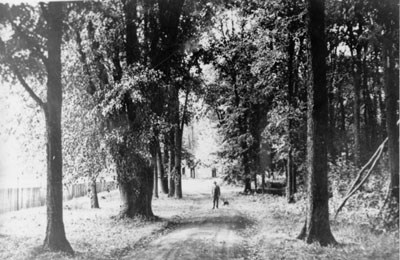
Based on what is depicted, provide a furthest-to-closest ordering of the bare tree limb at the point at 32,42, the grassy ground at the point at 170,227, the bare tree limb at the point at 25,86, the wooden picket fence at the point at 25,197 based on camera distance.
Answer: the wooden picket fence at the point at 25,197, the bare tree limb at the point at 25,86, the bare tree limb at the point at 32,42, the grassy ground at the point at 170,227

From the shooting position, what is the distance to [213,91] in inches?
356

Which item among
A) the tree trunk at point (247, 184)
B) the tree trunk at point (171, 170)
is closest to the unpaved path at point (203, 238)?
the tree trunk at point (171, 170)

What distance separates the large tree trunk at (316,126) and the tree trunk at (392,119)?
52.1 inches

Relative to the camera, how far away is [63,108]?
344 inches

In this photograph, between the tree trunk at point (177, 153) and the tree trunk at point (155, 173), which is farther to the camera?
the tree trunk at point (155, 173)

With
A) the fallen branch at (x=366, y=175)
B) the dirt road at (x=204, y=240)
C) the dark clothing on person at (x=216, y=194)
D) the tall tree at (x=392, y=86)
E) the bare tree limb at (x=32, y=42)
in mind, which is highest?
the bare tree limb at (x=32, y=42)

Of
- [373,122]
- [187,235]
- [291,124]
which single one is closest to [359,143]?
[373,122]

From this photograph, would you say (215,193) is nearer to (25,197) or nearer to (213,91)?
(213,91)

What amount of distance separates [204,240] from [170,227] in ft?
4.55

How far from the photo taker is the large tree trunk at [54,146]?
7879 mm

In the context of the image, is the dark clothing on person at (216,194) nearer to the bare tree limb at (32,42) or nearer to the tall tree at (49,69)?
the tall tree at (49,69)

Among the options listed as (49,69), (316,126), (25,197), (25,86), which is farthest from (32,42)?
(316,126)

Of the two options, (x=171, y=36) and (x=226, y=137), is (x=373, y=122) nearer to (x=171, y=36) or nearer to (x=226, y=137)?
(x=226, y=137)

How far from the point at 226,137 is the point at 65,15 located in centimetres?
458
